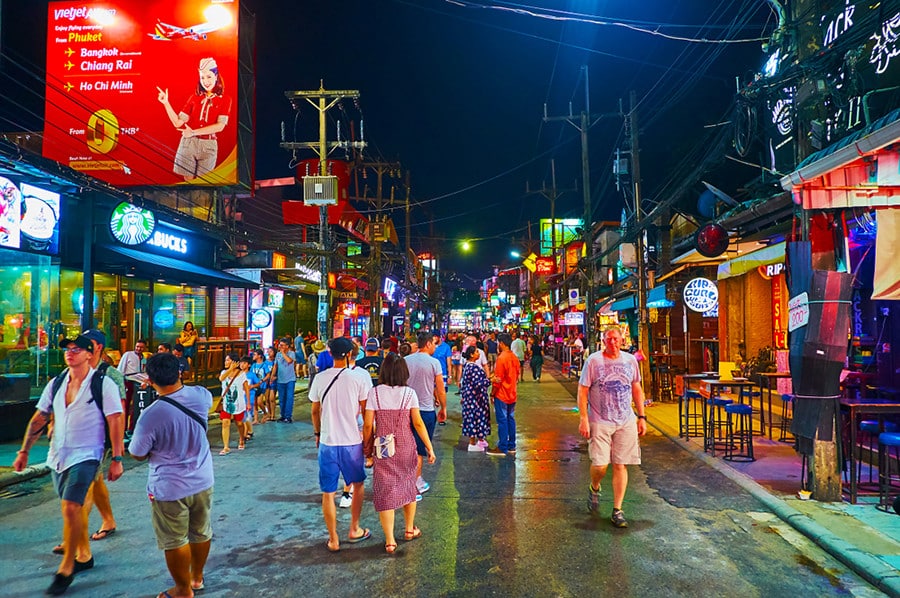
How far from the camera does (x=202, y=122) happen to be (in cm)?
1989

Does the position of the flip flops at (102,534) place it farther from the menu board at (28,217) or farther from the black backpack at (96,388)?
the menu board at (28,217)

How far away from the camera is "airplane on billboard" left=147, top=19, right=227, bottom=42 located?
1969 centimetres

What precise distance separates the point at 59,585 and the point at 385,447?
275 centimetres

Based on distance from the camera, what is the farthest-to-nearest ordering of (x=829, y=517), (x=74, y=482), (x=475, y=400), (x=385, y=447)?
1. (x=475, y=400)
2. (x=829, y=517)
3. (x=385, y=447)
4. (x=74, y=482)

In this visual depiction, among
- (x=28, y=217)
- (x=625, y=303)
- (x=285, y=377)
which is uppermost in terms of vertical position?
(x=28, y=217)

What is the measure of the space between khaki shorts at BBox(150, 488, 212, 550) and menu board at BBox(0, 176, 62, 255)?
33.3 feet

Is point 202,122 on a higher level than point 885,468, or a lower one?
higher

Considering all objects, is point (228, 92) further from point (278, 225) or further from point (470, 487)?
point (470, 487)

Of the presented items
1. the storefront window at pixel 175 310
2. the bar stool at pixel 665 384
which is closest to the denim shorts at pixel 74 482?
the storefront window at pixel 175 310

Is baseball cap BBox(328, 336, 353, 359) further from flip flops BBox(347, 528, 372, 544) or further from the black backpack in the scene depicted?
the black backpack

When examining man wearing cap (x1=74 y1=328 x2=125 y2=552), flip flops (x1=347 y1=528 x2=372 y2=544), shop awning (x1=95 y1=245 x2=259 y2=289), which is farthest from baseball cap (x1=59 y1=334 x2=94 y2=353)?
shop awning (x1=95 y1=245 x2=259 y2=289)

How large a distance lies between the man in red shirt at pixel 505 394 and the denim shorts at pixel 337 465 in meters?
4.50

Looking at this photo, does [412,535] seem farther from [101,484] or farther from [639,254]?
[639,254]

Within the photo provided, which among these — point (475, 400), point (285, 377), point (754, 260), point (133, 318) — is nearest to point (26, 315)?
point (133, 318)
